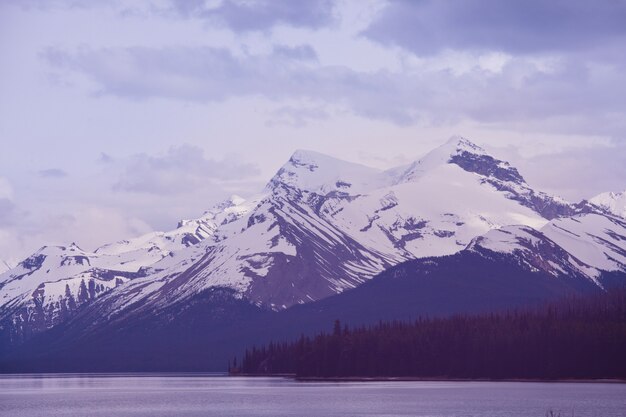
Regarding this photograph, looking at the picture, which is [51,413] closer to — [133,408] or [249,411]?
[133,408]

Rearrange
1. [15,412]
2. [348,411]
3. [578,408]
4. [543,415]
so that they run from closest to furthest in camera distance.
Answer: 1. [543,415]
2. [578,408]
3. [348,411]
4. [15,412]

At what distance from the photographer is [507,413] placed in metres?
Result: 164

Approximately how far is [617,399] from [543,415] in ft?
109

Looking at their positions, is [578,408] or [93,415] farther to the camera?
[93,415]

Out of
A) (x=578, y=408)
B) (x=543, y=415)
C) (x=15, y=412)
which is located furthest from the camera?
(x=15, y=412)

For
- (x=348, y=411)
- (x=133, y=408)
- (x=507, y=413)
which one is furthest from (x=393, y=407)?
(x=133, y=408)

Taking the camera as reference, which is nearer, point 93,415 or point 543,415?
point 543,415

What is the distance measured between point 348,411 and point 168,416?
81.1ft

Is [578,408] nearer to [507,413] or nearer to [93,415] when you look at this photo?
[507,413]

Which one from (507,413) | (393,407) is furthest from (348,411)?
(507,413)

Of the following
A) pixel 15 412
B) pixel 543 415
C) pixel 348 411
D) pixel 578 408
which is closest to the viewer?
pixel 543 415

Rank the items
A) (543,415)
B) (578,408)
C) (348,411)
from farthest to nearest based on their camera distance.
Answer: (348,411) → (578,408) → (543,415)

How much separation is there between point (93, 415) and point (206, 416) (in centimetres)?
1855

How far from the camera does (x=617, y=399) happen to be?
609 feet
